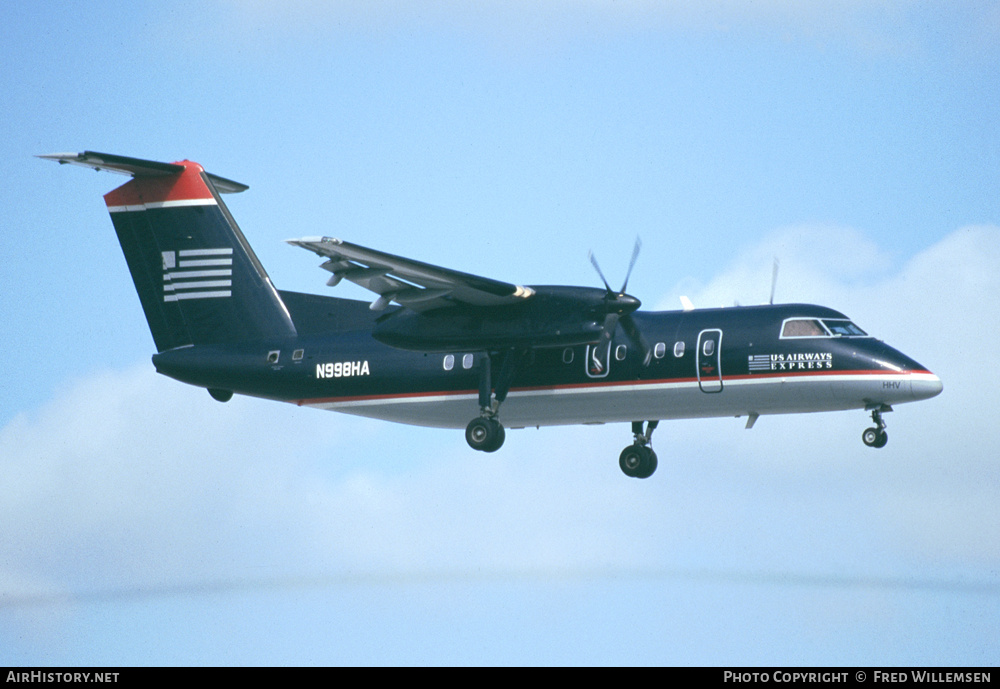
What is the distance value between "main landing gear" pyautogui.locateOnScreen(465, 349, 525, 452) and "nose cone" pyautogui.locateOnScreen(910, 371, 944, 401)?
7.26m

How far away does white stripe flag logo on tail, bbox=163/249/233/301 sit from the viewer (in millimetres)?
28062

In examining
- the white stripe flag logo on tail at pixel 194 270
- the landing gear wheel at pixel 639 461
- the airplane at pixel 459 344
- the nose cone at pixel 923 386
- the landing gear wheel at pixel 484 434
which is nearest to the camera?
the nose cone at pixel 923 386

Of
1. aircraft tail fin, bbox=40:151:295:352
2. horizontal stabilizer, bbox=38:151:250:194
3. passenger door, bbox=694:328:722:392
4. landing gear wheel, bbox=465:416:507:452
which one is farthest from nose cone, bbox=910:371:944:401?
horizontal stabilizer, bbox=38:151:250:194

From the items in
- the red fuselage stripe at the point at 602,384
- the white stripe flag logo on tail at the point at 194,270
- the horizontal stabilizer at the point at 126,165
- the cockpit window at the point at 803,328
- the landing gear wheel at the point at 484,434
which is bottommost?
the landing gear wheel at the point at 484,434

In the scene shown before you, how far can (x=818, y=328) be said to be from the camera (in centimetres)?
2375

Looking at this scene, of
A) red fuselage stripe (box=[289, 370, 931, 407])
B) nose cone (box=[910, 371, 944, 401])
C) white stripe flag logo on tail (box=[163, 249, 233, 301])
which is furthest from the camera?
white stripe flag logo on tail (box=[163, 249, 233, 301])

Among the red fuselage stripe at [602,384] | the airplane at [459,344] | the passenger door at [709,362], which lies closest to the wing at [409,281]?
the airplane at [459,344]

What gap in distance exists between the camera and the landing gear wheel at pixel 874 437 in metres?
23.3

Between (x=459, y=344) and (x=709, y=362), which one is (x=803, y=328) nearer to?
(x=709, y=362)

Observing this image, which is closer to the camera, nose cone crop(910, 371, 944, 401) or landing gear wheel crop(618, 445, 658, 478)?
nose cone crop(910, 371, 944, 401)

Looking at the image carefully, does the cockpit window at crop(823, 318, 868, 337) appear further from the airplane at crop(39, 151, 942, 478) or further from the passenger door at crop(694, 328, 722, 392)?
the passenger door at crop(694, 328, 722, 392)

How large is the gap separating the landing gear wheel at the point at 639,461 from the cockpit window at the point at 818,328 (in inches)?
178

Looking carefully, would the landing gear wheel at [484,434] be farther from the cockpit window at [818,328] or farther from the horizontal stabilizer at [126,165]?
the horizontal stabilizer at [126,165]

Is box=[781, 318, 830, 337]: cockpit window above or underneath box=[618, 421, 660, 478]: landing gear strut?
above
